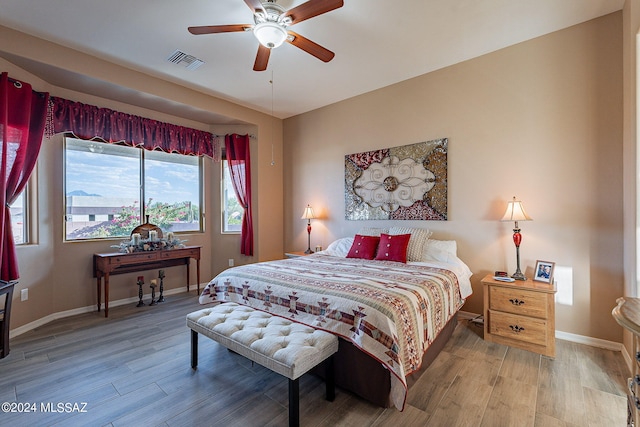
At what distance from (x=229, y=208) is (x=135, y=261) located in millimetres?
1649

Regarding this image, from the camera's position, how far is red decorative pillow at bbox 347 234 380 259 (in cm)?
339

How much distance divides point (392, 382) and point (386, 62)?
320cm

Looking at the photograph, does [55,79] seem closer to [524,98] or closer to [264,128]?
[264,128]

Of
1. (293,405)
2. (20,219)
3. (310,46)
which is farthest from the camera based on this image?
(20,219)

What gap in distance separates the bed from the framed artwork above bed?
70 cm

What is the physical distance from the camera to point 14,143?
2.79 metres

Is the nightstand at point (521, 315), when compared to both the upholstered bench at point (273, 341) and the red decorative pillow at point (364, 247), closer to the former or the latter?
the red decorative pillow at point (364, 247)

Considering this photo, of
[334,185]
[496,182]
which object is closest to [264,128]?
[334,185]

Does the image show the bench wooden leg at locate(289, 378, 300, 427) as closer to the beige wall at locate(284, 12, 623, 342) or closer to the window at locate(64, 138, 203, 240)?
the beige wall at locate(284, 12, 623, 342)

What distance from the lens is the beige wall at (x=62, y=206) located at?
293 centimetres

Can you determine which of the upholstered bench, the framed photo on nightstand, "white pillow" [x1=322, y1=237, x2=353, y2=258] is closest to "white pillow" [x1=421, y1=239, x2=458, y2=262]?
the framed photo on nightstand

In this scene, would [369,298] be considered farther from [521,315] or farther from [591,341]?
[591,341]

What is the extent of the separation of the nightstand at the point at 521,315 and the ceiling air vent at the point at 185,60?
3829 millimetres

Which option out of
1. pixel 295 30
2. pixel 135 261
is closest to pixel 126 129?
pixel 135 261
